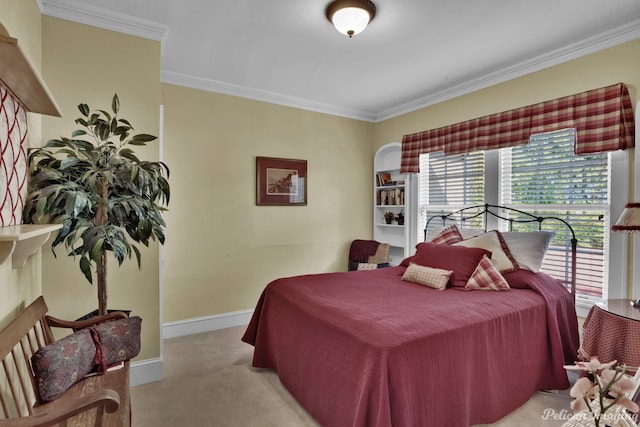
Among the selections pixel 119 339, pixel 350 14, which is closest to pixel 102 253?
pixel 119 339

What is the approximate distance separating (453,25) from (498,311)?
2.06 metres

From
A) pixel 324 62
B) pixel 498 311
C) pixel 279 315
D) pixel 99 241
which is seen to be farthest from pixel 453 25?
pixel 99 241

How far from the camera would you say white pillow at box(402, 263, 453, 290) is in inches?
104

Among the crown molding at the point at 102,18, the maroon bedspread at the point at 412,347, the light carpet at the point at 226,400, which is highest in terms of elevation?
the crown molding at the point at 102,18

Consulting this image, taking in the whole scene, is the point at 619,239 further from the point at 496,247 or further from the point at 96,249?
the point at 96,249

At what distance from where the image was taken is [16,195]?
5.55ft

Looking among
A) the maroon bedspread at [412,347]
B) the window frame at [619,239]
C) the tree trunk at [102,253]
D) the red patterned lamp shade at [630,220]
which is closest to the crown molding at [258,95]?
the tree trunk at [102,253]

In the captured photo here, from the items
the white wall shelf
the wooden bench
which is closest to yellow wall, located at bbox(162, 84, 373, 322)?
the white wall shelf

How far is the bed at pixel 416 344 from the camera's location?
5.33 ft

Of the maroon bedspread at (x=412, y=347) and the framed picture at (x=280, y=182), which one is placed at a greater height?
the framed picture at (x=280, y=182)

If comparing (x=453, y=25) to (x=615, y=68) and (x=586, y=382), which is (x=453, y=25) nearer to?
(x=615, y=68)

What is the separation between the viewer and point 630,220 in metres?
1.95

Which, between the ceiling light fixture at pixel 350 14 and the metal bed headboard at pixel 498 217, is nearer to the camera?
the ceiling light fixture at pixel 350 14

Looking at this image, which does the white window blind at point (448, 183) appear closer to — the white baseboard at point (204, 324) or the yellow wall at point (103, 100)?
the white baseboard at point (204, 324)
